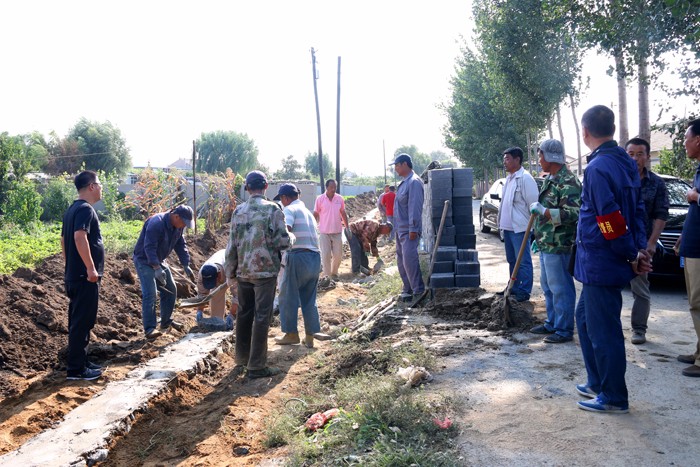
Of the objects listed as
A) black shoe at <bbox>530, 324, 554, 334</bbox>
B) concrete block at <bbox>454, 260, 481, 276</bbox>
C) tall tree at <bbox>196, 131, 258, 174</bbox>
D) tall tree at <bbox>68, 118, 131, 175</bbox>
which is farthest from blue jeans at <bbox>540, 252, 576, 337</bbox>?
tall tree at <bbox>196, 131, 258, 174</bbox>

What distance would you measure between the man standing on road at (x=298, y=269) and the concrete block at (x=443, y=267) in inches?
63.3

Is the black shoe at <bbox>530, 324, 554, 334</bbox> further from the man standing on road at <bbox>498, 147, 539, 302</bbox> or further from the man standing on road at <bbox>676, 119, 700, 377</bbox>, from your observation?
the man standing on road at <bbox>676, 119, 700, 377</bbox>

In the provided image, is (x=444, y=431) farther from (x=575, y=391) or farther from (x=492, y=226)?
(x=492, y=226)

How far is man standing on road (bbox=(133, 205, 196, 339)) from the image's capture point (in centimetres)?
664

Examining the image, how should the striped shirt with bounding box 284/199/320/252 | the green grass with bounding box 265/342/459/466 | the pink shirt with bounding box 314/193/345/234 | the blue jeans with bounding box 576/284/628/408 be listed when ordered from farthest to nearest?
the pink shirt with bounding box 314/193/345/234 < the striped shirt with bounding box 284/199/320/252 < the blue jeans with bounding box 576/284/628/408 < the green grass with bounding box 265/342/459/466

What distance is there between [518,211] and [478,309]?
1157 mm

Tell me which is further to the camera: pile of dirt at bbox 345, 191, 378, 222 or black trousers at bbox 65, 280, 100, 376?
pile of dirt at bbox 345, 191, 378, 222

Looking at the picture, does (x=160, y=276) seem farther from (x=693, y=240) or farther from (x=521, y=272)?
(x=693, y=240)

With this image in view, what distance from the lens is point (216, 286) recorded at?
7.02 meters

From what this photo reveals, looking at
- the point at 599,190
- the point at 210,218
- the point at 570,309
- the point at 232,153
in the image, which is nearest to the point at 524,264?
the point at 570,309

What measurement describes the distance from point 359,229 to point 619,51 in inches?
234

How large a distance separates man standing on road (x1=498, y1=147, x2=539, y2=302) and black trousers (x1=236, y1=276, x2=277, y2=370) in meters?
2.67

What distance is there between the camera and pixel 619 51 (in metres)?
10.8

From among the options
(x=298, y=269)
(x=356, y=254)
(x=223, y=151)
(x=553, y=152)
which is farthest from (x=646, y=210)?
(x=223, y=151)
